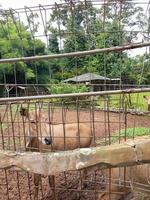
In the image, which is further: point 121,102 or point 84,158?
point 121,102

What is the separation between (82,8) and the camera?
6.81 metres

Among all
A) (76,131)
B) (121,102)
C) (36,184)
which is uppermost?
(121,102)

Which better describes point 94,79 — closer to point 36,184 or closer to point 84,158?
point 36,184

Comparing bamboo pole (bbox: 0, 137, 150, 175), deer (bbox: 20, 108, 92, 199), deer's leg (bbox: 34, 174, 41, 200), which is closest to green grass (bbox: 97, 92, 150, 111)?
deer (bbox: 20, 108, 92, 199)

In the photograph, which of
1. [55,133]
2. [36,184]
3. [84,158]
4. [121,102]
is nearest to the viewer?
[84,158]

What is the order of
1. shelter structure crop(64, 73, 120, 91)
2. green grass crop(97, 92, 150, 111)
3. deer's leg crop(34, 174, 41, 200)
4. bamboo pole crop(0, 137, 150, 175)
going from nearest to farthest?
1. bamboo pole crop(0, 137, 150, 175)
2. green grass crop(97, 92, 150, 111)
3. deer's leg crop(34, 174, 41, 200)
4. shelter structure crop(64, 73, 120, 91)

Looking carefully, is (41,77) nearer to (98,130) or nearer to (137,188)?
(98,130)

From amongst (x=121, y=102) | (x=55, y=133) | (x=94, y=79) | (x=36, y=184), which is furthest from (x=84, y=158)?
(x=94, y=79)

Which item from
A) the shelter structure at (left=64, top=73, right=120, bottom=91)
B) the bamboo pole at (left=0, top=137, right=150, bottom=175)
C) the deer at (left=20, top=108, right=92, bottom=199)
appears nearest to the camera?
the bamboo pole at (left=0, top=137, right=150, bottom=175)

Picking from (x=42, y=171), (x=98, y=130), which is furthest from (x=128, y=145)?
(x=98, y=130)

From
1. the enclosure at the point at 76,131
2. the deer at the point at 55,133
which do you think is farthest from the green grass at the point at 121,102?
the deer at the point at 55,133

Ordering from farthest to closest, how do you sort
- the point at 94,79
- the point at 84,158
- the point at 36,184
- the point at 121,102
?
the point at 94,79 → the point at 121,102 → the point at 36,184 → the point at 84,158

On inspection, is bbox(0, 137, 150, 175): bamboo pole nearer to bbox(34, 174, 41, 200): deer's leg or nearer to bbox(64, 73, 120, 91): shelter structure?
bbox(34, 174, 41, 200): deer's leg

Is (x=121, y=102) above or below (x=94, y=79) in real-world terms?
above
